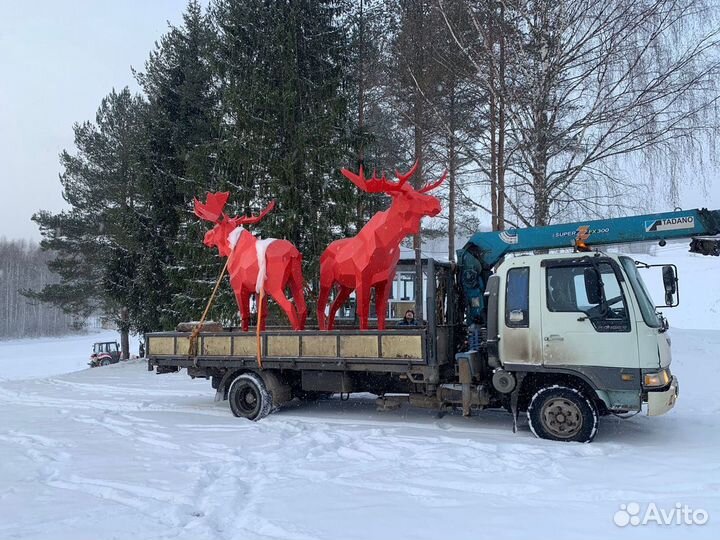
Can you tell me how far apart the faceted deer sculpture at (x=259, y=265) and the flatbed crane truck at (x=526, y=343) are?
872 mm

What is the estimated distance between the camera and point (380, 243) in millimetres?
7973

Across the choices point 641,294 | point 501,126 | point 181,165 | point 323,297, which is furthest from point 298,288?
point 181,165

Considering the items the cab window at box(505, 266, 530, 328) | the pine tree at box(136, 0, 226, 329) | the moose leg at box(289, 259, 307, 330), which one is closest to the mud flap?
the cab window at box(505, 266, 530, 328)

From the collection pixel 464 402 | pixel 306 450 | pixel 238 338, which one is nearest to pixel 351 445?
pixel 306 450

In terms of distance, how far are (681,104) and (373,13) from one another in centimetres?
927

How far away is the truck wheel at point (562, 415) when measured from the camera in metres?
6.25

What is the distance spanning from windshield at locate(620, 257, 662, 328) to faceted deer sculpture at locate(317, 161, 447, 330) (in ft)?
8.54

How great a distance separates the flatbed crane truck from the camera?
616 cm

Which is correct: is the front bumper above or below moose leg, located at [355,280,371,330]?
below

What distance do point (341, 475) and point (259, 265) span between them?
4.44 m

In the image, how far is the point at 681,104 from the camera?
33.7ft

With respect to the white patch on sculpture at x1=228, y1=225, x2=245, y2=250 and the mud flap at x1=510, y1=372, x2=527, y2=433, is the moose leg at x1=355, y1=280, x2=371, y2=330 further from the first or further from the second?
the white patch on sculpture at x1=228, y1=225, x2=245, y2=250

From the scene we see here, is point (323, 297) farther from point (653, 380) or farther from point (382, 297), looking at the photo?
Result: point (653, 380)

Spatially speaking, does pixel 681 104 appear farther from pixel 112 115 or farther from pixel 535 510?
pixel 112 115
